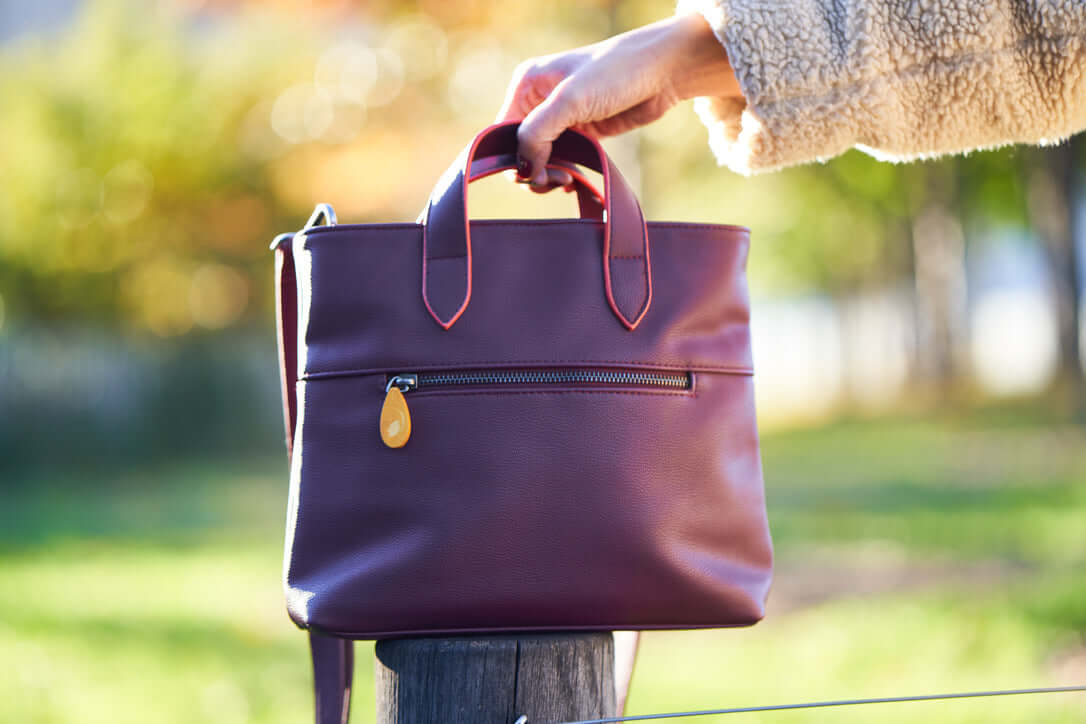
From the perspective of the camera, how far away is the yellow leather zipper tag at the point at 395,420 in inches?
60.9

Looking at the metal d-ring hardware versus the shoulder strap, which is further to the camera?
the shoulder strap

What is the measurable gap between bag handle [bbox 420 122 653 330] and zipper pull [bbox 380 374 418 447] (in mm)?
103

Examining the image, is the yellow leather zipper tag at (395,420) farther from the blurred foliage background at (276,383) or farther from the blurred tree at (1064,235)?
the blurred tree at (1064,235)

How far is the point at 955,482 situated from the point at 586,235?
8.36m

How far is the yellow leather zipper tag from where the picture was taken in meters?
1.55

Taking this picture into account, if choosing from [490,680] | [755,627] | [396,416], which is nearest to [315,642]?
[490,680]

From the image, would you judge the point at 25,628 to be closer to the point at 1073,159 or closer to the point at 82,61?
the point at 82,61

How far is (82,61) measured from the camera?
40.9ft

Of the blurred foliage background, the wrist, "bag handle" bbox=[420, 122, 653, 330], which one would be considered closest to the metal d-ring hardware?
"bag handle" bbox=[420, 122, 653, 330]

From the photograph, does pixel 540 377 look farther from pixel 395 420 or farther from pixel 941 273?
pixel 941 273

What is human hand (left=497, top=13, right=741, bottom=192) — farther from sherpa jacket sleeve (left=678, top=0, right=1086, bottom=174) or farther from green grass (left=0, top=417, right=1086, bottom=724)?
green grass (left=0, top=417, right=1086, bottom=724)

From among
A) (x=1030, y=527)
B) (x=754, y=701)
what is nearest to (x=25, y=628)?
(x=754, y=701)

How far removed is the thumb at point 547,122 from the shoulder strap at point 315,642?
0.46 m

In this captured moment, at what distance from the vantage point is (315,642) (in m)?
1.91
